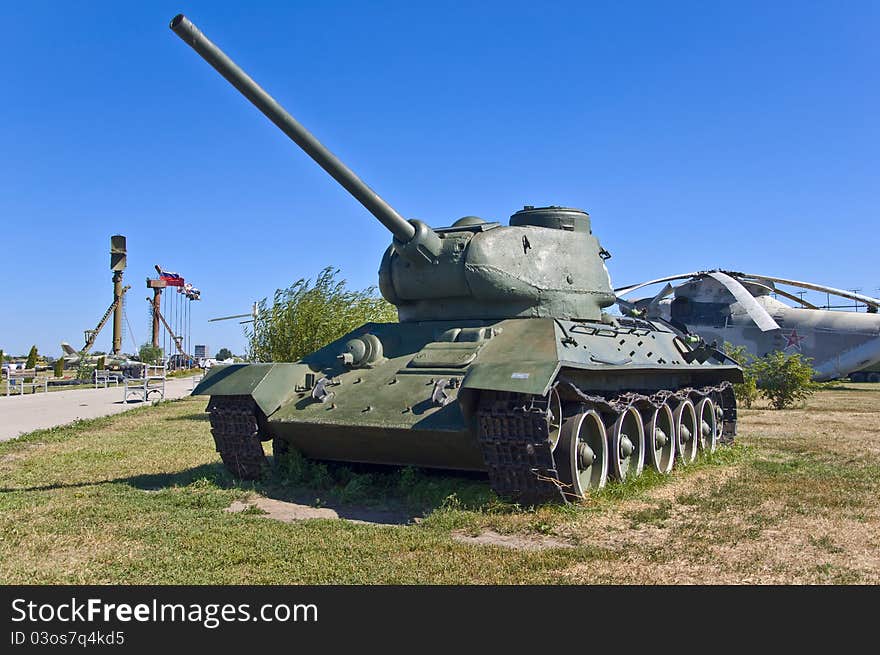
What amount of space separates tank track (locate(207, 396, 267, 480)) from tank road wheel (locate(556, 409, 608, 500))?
351 centimetres

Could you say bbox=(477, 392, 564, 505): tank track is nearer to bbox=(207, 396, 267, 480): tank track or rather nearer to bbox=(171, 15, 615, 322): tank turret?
bbox=(171, 15, 615, 322): tank turret

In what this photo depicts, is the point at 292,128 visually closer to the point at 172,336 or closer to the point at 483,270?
the point at 483,270

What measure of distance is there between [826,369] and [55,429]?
2699 cm

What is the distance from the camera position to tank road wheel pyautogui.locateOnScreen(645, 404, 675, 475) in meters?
11.1

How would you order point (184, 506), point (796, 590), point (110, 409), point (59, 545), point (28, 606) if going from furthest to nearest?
point (110, 409) → point (184, 506) → point (59, 545) → point (796, 590) → point (28, 606)

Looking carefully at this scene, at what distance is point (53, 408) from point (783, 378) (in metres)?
20.5

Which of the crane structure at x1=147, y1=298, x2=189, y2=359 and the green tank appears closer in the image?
the green tank

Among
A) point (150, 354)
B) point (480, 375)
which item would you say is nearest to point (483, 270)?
point (480, 375)

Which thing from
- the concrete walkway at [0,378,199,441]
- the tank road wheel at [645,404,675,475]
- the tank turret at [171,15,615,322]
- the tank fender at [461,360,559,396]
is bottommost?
the tank road wheel at [645,404,675,475]

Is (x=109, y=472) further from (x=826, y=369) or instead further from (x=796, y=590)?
(x=826, y=369)

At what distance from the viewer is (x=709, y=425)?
550 inches

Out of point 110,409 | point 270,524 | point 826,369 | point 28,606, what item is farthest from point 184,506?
point 826,369

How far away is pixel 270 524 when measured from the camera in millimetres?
7973

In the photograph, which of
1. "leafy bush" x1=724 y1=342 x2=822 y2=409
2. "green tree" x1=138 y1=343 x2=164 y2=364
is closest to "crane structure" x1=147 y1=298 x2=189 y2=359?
"green tree" x1=138 y1=343 x2=164 y2=364
